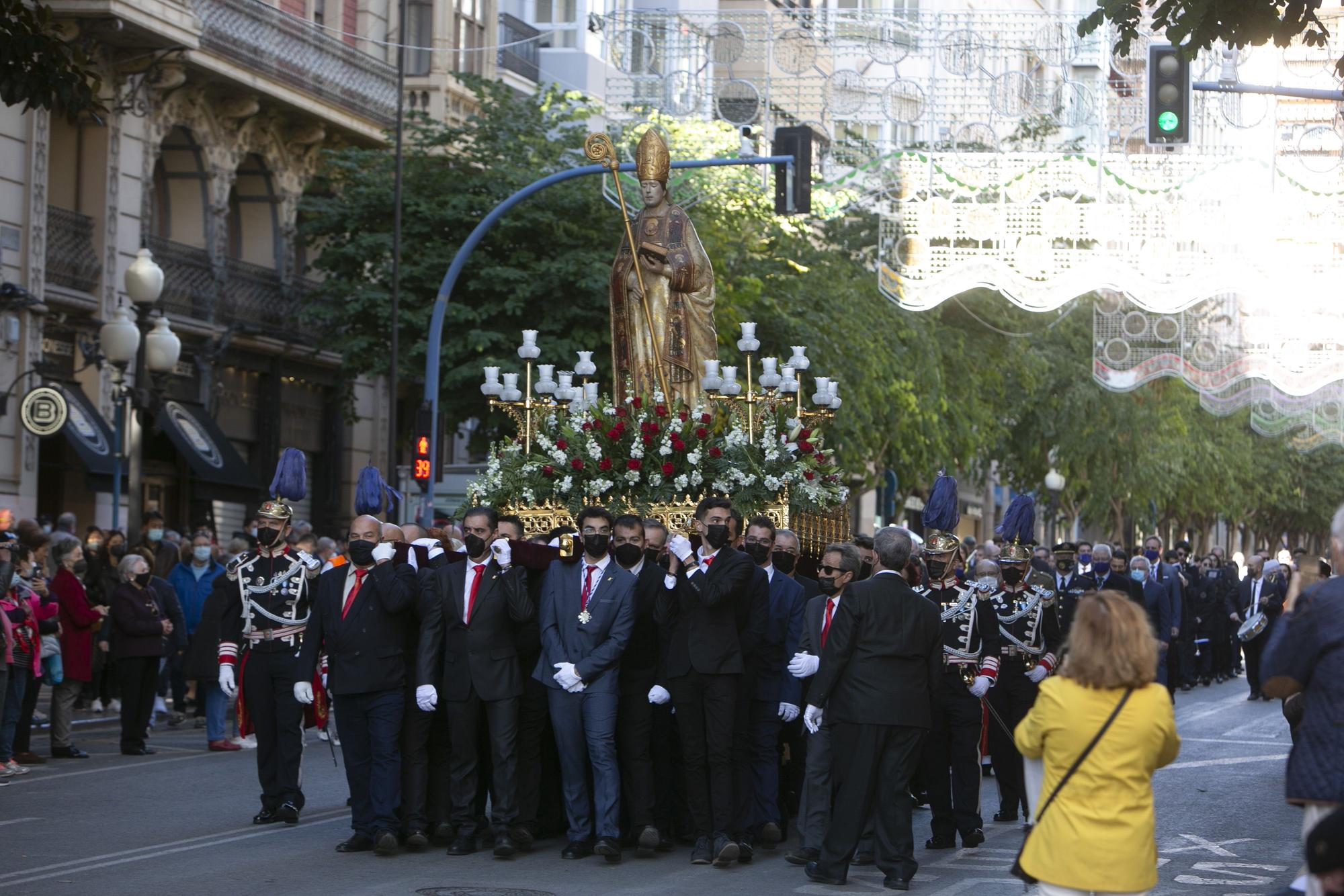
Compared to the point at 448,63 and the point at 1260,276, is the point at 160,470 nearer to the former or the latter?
the point at 448,63

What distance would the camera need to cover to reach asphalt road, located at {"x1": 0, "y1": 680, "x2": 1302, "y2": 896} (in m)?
11.1

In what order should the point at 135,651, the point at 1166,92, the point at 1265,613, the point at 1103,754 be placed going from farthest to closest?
the point at 1265,613, the point at 1166,92, the point at 135,651, the point at 1103,754

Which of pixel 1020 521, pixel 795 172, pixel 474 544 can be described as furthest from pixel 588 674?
pixel 795 172

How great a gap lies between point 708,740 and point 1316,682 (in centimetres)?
509

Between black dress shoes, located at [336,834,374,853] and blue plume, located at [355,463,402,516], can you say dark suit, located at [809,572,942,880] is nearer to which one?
black dress shoes, located at [336,834,374,853]

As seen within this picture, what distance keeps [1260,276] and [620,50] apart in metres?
8.26

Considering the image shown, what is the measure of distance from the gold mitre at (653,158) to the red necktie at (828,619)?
6.03 m

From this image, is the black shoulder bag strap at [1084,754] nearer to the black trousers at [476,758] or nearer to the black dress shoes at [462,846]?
the black trousers at [476,758]

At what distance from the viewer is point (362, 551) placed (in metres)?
12.6

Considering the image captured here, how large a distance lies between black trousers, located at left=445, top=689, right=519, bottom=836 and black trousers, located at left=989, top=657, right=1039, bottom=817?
3.43m

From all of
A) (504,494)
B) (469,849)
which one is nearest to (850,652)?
(469,849)

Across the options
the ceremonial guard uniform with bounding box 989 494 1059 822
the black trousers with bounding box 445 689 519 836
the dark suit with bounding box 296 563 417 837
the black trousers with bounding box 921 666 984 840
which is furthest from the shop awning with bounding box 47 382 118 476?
the black trousers with bounding box 921 666 984 840

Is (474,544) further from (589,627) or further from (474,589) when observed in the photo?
(589,627)

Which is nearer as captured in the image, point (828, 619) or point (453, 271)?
point (828, 619)
